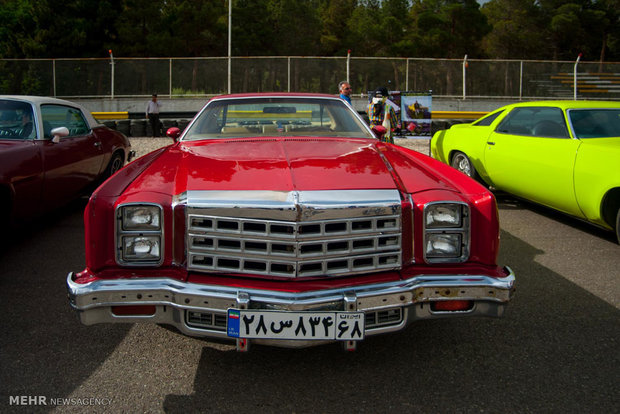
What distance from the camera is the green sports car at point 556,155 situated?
17.0 ft

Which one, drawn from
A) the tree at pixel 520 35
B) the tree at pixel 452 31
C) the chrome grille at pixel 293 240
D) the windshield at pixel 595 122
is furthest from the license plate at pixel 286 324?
the tree at pixel 520 35

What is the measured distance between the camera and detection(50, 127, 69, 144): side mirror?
528cm

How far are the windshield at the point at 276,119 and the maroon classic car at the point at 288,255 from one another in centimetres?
126

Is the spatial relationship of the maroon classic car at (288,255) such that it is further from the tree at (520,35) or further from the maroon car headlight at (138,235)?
the tree at (520,35)

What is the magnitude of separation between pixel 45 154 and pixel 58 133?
246 mm

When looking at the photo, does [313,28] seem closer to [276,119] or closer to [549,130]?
[549,130]

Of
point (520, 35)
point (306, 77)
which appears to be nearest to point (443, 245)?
point (306, 77)

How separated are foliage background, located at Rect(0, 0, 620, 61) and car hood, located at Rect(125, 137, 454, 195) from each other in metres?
38.2

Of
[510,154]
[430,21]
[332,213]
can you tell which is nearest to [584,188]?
[510,154]

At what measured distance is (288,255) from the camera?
2.56m

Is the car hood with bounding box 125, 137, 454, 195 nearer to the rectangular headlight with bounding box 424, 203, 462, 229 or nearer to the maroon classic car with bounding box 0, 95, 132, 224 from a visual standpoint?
the rectangular headlight with bounding box 424, 203, 462, 229

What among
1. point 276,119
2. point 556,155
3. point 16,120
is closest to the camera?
point 276,119

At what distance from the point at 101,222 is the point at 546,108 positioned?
17.9 feet

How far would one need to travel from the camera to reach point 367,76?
20641mm
